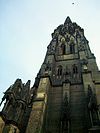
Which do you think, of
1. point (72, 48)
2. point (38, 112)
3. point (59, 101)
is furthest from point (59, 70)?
point (38, 112)

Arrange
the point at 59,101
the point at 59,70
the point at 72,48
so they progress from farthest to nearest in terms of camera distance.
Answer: the point at 72,48, the point at 59,70, the point at 59,101

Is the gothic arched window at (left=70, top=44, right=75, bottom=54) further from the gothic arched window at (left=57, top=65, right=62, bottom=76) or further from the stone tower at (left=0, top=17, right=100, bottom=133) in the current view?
the gothic arched window at (left=57, top=65, right=62, bottom=76)

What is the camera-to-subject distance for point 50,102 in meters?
17.8

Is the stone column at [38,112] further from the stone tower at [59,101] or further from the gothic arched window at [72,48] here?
the gothic arched window at [72,48]

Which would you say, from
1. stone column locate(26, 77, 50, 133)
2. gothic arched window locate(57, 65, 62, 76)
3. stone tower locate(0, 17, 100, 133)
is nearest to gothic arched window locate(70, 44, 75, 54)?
stone tower locate(0, 17, 100, 133)

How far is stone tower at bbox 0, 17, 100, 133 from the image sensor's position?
14.5 meters

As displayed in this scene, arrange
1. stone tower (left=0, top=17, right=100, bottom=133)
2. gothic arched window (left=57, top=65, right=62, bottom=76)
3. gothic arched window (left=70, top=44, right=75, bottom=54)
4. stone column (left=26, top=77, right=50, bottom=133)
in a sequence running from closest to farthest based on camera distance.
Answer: stone column (left=26, top=77, right=50, bottom=133)
stone tower (left=0, top=17, right=100, bottom=133)
gothic arched window (left=57, top=65, right=62, bottom=76)
gothic arched window (left=70, top=44, right=75, bottom=54)

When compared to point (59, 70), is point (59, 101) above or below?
below

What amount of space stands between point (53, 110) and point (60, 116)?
1081 mm

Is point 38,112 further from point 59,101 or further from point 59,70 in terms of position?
point 59,70

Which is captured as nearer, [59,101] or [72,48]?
[59,101]

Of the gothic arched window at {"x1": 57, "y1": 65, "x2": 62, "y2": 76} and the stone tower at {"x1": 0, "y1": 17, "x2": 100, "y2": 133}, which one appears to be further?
the gothic arched window at {"x1": 57, "y1": 65, "x2": 62, "y2": 76}

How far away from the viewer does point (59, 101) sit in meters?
17.8

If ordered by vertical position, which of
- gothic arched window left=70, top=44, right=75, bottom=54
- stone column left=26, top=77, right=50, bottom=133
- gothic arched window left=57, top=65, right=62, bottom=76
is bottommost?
stone column left=26, top=77, right=50, bottom=133
